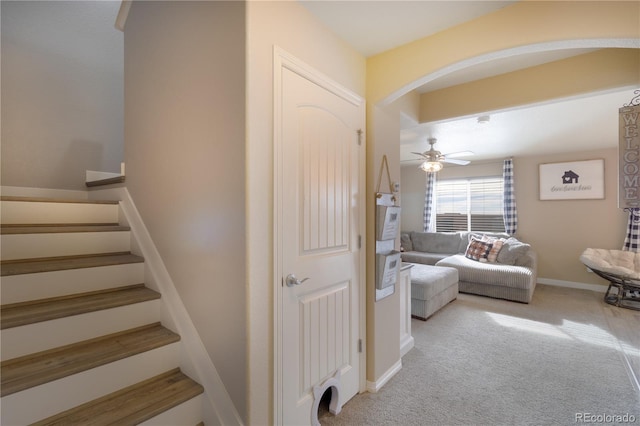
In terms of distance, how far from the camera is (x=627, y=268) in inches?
165

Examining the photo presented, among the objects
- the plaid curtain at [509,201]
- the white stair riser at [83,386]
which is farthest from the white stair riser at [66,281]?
the plaid curtain at [509,201]

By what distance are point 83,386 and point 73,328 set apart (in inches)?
13.0

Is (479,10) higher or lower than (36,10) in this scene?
lower

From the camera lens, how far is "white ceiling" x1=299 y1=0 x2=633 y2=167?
1668 mm

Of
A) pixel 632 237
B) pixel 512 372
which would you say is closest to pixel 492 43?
pixel 512 372

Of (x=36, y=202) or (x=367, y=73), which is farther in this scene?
(x=367, y=73)

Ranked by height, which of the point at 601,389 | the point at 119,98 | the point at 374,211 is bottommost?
the point at 601,389

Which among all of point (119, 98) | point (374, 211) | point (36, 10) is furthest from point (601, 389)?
point (36, 10)

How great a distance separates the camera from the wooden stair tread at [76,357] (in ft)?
3.98

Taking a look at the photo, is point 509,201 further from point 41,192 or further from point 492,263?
point 41,192

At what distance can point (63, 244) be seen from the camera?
1882mm

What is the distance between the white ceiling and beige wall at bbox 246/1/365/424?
14.8 inches

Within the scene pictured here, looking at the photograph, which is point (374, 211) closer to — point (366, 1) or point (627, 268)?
point (366, 1)

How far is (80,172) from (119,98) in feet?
3.14
